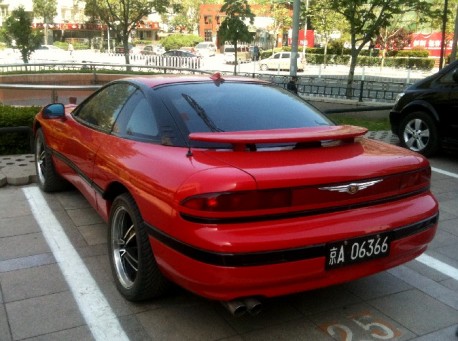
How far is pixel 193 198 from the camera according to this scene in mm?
2500

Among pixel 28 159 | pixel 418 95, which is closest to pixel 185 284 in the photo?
pixel 28 159

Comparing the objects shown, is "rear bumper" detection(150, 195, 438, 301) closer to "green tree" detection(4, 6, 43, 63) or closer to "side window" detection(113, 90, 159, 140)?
"side window" detection(113, 90, 159, 140)

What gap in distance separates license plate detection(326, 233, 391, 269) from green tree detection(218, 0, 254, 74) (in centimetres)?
1440

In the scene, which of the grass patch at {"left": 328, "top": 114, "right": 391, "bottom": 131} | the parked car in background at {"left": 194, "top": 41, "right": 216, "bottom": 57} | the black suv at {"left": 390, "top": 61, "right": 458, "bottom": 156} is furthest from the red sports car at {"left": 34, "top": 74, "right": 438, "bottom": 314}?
the parked car in background at {"left": 194, "top": 41, "right": 216, "bottom": 57}

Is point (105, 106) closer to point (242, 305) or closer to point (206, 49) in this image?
point (242, 305)

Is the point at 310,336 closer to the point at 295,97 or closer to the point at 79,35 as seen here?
the point at 295,97

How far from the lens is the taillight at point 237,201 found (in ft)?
Result: 8.13

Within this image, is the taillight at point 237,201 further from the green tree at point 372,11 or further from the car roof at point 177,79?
the green tree at point 372,11

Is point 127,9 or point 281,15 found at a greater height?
point 281,15

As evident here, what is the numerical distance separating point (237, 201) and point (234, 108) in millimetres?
1103

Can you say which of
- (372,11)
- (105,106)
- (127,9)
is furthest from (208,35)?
(105,106)

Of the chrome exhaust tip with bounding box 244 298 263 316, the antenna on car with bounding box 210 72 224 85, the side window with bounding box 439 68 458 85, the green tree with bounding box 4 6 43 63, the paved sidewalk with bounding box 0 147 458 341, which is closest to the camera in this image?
the chrome exhaust tip with bounding box 244 298 263 316

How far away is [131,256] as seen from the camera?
323cm

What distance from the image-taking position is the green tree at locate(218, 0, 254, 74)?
645 inches
